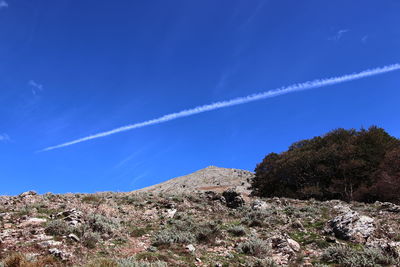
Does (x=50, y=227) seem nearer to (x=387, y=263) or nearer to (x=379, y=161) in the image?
(x=387, y=263)

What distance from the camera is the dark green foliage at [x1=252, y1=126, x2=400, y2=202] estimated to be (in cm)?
3034

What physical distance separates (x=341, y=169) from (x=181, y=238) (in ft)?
104

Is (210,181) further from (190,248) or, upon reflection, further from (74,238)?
(74,238)

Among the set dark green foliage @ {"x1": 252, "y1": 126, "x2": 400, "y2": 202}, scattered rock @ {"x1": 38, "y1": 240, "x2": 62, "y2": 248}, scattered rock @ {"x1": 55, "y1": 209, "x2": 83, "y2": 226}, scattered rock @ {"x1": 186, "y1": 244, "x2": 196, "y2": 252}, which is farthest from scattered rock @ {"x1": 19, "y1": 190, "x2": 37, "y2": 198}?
dark green foliage @ {"x1": 252, "y1": 126, "x2": 400, "y2": 202}

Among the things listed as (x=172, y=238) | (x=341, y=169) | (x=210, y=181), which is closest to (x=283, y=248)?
(x=172, y=238)

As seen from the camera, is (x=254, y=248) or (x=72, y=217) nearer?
(x=254, y=248)

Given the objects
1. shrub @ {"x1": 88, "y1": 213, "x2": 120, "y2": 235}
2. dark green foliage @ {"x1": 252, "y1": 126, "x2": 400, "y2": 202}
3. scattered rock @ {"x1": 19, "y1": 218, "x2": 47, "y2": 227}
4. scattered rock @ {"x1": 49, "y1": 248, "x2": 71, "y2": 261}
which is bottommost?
scattered rock @ {"x1": 49, "y1": 248, "x2": 71, "y2": 261}

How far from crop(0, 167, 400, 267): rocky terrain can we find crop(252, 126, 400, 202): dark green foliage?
14.3 meters

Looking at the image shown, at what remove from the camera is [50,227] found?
11.1m

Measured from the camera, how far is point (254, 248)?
10977mm

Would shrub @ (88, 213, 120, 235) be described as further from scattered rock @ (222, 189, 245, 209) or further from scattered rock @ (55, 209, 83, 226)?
scattered rock @ (222, 189, 245, 209)

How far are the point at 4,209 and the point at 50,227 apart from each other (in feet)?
19.1

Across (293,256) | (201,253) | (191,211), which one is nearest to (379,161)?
(191,211)

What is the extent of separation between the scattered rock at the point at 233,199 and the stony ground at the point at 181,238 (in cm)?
359
